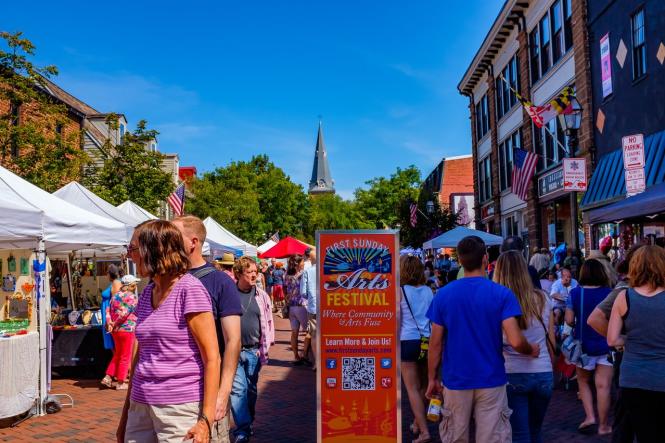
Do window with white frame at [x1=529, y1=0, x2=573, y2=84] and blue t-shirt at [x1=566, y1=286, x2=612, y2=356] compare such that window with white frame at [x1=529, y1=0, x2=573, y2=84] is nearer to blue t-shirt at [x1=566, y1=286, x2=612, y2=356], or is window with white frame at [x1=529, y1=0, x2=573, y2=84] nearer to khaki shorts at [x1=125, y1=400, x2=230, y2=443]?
blue t-shirt at [x1=566, y1=286, x2=612, y2=356]

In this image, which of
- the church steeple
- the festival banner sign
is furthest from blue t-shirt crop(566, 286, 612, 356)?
the church steeple

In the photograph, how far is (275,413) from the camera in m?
7.89

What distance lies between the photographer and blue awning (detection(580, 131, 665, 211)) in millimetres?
13312

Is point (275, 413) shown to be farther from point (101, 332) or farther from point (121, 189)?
point (121, 189)

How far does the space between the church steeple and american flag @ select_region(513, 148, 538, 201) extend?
131 meters

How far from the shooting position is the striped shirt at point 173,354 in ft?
9.51

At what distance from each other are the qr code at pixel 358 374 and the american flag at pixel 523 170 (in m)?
13.9

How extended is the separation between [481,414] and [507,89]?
2518cm

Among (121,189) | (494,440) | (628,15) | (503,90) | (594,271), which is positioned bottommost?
(494,440)

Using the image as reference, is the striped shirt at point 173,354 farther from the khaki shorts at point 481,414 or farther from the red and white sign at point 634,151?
the red and white sign at point 634,151

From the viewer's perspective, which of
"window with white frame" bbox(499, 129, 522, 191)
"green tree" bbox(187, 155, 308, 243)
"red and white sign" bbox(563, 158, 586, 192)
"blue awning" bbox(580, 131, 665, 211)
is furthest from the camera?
"green tree" bbox(187, 155, 308, 243)

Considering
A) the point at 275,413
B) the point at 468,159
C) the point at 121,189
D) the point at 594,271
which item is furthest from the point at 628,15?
the point at 468,159

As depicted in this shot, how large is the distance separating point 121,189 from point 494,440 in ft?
79.8

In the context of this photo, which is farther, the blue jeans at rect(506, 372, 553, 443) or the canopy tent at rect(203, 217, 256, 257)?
the canopy tent at rect(203, 217, 256, 257)
